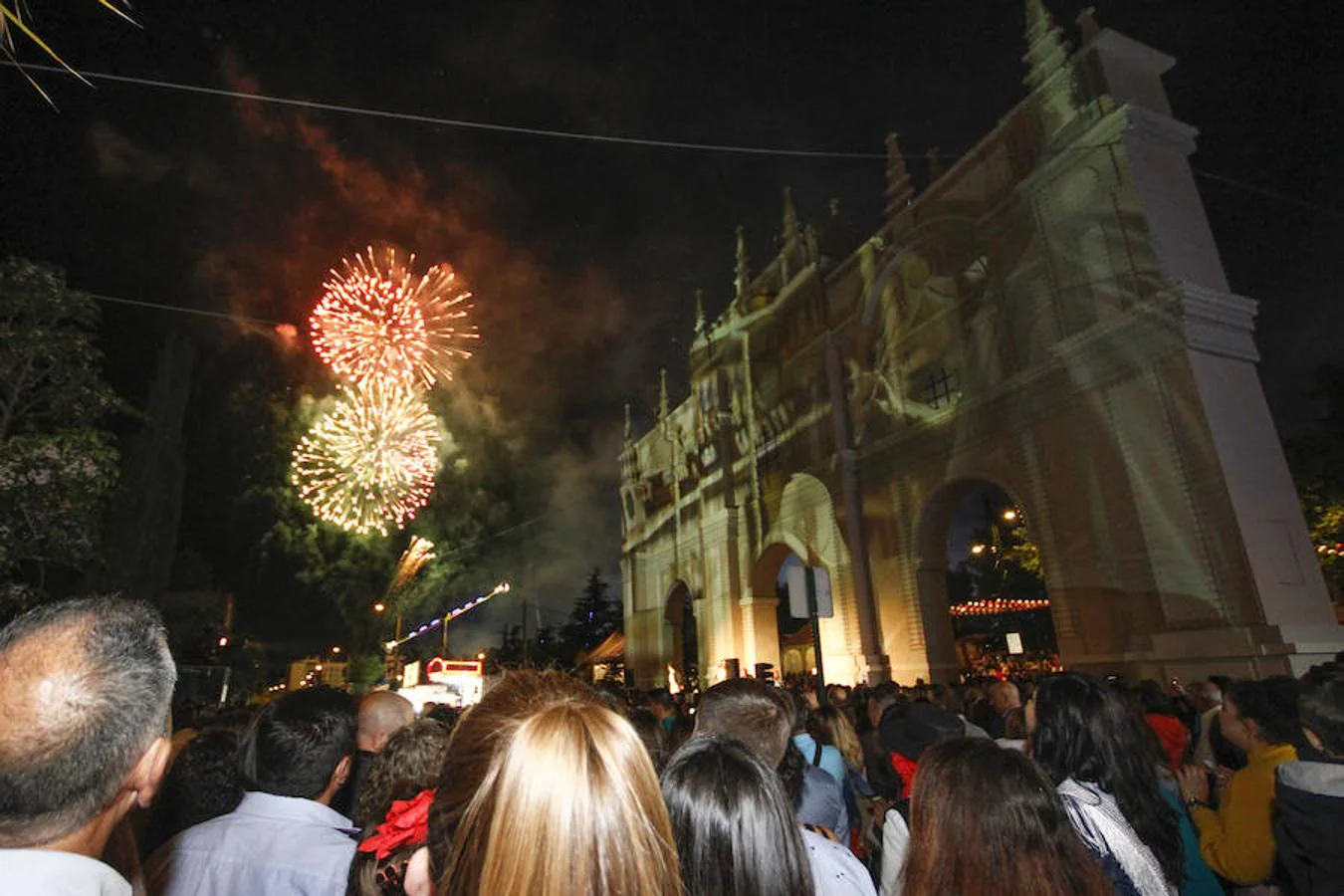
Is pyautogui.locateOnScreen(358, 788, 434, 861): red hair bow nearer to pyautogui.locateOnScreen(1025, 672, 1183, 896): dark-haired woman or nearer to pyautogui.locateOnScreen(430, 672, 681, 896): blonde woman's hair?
pyautogui.locateOnScreen(430, 672, 681, 896): blonde woman's hair

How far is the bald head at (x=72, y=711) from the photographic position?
1377 millimetres

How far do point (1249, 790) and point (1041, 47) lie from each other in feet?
65.5

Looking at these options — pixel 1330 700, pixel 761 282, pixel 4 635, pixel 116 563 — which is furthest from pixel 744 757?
pixel 761 282

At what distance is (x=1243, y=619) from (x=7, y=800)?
54.9ft

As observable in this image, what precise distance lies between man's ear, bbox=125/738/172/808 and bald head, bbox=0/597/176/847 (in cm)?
2

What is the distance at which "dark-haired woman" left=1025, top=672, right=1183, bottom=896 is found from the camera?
2.90 metres

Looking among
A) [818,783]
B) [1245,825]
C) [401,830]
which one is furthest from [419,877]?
[1245,825]

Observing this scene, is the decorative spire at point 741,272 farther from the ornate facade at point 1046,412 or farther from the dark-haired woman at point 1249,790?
the dark-haired woman at point 1249,790

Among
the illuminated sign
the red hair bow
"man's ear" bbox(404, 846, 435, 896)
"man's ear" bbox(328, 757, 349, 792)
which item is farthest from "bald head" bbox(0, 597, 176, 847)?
the illuminated sign

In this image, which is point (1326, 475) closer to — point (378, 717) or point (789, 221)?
point (789, 221)

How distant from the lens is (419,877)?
1931 millimetres

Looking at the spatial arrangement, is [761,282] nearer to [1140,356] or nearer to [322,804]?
[1140,356]

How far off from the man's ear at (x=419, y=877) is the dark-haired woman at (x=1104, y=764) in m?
2.41

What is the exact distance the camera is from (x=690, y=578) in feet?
103
